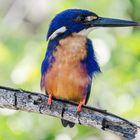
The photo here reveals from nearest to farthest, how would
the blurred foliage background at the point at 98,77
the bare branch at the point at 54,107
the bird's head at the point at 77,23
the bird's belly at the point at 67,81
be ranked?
the bare branch at the point at 54,107
the bird's belly at the point at 67,81
the bird's head at the point at 77,23
the blurred foliage background at the point at 98,77

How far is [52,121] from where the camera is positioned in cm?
525

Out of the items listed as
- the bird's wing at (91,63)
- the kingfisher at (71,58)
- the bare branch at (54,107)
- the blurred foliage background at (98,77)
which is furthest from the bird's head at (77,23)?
the blurred foliage background at (98,77)

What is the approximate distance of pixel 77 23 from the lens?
4156mm

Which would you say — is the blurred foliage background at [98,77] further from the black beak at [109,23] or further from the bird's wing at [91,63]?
the bird's wing at [91,63]

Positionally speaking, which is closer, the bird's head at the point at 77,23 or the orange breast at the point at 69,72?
the orange breast at the point at 69,72

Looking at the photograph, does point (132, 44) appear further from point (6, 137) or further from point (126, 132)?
point (126, 132)

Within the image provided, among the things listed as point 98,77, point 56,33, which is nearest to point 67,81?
point 56,33

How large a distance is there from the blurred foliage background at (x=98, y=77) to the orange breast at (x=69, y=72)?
0.83m

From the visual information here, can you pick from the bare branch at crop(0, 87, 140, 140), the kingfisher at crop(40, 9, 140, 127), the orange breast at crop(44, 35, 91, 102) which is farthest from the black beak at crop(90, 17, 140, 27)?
the bare branch at crop(0, 87, 140, 140)

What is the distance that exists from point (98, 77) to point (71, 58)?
1023 mm

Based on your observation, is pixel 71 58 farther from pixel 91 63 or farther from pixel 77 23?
pixel 77 23

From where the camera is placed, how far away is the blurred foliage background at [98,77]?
16.4ft

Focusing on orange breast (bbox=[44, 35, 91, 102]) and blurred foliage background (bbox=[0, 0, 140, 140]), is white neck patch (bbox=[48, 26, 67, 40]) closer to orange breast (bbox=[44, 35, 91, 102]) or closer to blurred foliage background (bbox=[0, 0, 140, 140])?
orange breast (bbox=[44, 35, 91, 102])

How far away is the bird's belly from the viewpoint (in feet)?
13.0
